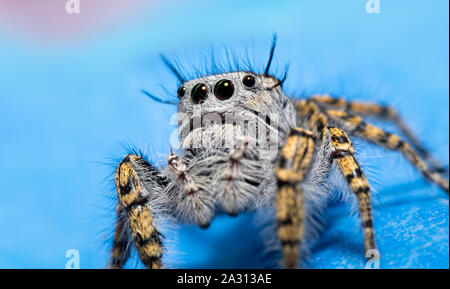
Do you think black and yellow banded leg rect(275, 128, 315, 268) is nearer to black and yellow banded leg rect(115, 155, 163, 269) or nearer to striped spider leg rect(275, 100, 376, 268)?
striped spider leg rect(275, 100, 376, 268)

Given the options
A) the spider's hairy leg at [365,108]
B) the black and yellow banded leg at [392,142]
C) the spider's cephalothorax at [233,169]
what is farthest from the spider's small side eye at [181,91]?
the spider's hairy leg at [365,108]

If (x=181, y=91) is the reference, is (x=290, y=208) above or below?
below

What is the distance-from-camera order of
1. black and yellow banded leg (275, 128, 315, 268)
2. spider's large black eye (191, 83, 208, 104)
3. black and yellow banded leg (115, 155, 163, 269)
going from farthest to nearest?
spider's large black eye (191, 83, 208, 104)
black and yellow banded leg (115, 155, 163, 269)
black and yellow banded leg (275, 128, 315, 268)

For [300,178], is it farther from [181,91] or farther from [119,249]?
[119,249]

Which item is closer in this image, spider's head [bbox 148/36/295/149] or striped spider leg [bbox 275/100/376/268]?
striped spider leg [bbox 275/100/376/268]

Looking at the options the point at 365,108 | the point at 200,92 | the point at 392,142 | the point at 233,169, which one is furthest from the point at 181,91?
the point at 365,108

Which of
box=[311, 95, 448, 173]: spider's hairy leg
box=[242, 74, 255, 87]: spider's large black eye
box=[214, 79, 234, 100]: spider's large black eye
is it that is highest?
box=[311, 95, 448, 173]: spider's hairy leg

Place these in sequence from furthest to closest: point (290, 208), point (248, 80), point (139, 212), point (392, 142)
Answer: point (392, 142) < point (248, 80) < point (139, 212) < point (290, 208)

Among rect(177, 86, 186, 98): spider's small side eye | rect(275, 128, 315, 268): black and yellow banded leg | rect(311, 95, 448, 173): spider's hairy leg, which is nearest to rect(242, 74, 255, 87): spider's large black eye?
rect(177, 86, 186, 98): spider's small side eye
